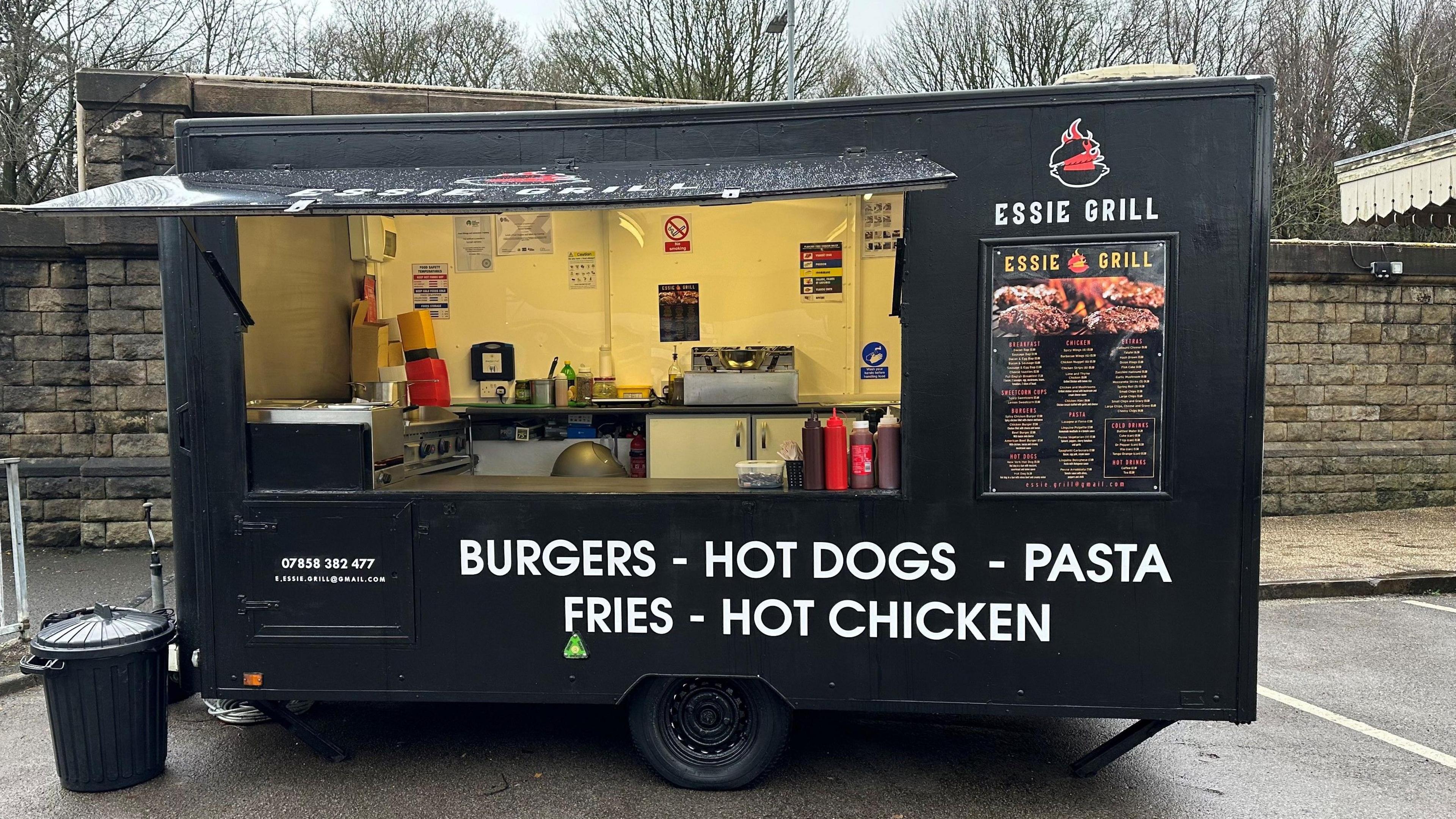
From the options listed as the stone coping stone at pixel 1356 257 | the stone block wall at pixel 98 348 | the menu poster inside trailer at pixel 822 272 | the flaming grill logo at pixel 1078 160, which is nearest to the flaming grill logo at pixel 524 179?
the flaming grill logo at pixel 1078 160

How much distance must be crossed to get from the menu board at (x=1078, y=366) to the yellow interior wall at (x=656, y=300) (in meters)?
2.71

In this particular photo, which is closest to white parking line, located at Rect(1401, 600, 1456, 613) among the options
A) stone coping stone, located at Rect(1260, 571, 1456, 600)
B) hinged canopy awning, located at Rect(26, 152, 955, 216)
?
stone coping stone, located at Rect(1260, 571, 1456, 600)

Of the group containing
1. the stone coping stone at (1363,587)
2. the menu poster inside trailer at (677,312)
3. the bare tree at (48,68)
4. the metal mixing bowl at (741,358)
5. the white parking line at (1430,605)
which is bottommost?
the white parking line at (1430,605)

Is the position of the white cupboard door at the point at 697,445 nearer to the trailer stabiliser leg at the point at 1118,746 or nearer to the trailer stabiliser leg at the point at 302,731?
the trailer stabiliser leg at the point at 302,731

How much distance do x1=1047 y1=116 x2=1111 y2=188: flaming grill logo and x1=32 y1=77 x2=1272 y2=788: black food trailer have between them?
0.04 feet

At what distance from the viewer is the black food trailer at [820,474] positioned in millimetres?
3633

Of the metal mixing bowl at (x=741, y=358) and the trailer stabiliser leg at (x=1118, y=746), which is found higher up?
the metal mixing bowl at (x=741, y=358)

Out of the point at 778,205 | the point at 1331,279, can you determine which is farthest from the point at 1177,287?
the point at 1331,279

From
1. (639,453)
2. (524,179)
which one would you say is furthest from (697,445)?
(524,179)

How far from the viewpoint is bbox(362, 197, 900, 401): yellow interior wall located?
6.50m

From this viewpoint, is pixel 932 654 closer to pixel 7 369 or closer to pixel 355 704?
pixel 355 704

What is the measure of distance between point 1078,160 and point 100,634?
440cm

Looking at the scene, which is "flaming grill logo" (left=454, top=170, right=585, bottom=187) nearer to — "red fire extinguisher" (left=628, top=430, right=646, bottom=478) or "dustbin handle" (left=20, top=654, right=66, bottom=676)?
"dustbin handle" (left=20, top=654, right=66, bottom=676)

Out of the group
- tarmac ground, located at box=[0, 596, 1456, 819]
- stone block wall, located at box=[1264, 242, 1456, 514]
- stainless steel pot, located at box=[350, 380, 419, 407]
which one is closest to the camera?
tarmac ground, located at box=[0, 596, 1456, 819]
